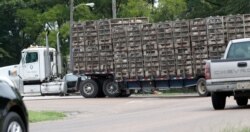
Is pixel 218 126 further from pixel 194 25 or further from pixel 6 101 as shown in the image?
pixel 194 25

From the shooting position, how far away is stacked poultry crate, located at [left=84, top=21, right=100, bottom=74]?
119 feet

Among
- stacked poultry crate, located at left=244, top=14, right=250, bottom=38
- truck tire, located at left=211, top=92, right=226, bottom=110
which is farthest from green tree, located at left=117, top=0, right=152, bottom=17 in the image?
truck tire, located at left=211, top=92, right=226, bottom=110

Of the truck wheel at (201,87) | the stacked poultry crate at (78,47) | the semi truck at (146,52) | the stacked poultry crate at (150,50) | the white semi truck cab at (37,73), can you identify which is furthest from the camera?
the white semi truck cab at (37,73)

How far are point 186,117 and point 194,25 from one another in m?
15.4

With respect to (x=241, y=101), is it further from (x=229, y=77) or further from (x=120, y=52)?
(x=120, y=52)

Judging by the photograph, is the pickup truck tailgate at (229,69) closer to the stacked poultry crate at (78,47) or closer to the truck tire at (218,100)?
the truck tire at (218,100)

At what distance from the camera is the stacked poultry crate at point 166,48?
1341 inches

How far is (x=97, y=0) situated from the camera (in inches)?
2359

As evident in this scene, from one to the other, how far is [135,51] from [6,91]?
24578 millimetres

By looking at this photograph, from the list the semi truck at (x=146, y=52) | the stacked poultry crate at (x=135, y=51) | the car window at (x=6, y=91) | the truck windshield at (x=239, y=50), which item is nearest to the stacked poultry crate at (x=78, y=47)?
the semi truck at (x=146, y=52)

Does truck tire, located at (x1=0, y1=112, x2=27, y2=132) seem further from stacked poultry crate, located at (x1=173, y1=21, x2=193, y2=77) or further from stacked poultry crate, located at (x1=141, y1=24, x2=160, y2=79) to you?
stacked poultry crate, located at (x1=141, y1=24, x2=160, y2=79)

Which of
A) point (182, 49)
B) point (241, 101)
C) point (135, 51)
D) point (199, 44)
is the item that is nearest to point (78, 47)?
point (135, 51)

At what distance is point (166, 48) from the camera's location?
34156 mm

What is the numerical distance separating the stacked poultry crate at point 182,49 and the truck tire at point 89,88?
493 centimetres
